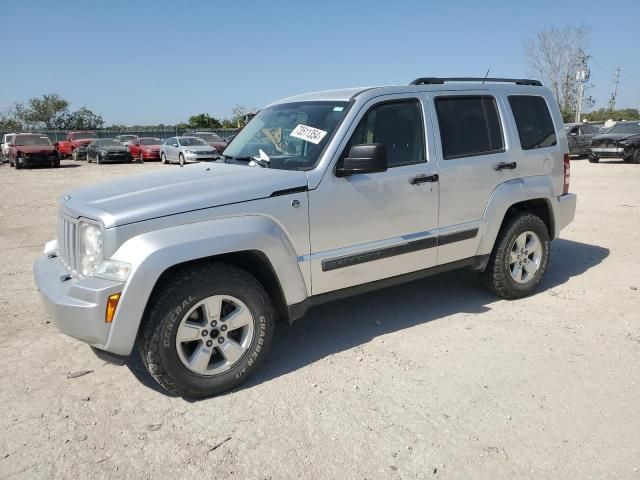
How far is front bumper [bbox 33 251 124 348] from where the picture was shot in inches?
119

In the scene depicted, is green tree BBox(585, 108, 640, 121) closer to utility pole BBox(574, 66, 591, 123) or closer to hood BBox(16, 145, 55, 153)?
utility pole BBox(574, 66, 591, 123)

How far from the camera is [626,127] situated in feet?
67.7

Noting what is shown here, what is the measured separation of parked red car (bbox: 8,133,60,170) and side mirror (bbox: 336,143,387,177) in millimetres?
25292

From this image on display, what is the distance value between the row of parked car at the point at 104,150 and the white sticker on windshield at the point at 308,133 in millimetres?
18031

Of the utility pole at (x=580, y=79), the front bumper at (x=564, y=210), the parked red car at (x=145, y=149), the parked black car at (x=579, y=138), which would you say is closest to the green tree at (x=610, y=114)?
the utility pole at (x=580, y=79)

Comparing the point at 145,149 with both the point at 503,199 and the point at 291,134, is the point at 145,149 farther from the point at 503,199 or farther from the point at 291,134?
the point at 503,199

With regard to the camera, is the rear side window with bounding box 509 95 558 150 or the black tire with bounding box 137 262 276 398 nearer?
the black tire with bounding box 137 262 276 398

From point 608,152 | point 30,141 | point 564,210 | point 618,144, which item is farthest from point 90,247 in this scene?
point 30,141

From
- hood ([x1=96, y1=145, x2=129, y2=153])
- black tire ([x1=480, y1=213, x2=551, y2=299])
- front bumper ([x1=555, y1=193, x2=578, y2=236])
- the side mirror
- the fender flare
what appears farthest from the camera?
hood ([x1=96, y1=145, x2=129, y2=153])

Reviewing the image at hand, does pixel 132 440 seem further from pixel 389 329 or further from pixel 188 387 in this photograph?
pixel 389 329

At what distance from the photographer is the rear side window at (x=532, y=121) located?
4934mm

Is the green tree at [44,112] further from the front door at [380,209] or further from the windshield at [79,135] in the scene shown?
the front door at [380,209]

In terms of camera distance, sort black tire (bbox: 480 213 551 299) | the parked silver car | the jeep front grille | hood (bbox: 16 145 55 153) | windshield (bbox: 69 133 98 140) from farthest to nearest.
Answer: windshield (bbox: 69 133 98 140) < hood (bbox: 16 145 55 153) < the parked silver car < black tire (bbox: 480 213 551 299) < the jeep front grille

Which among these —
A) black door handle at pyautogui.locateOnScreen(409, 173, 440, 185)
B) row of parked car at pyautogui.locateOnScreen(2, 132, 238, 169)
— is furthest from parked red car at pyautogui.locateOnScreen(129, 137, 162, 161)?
black door handle at pyautogui.locateOnScreen(409, 173, 440, 185)
